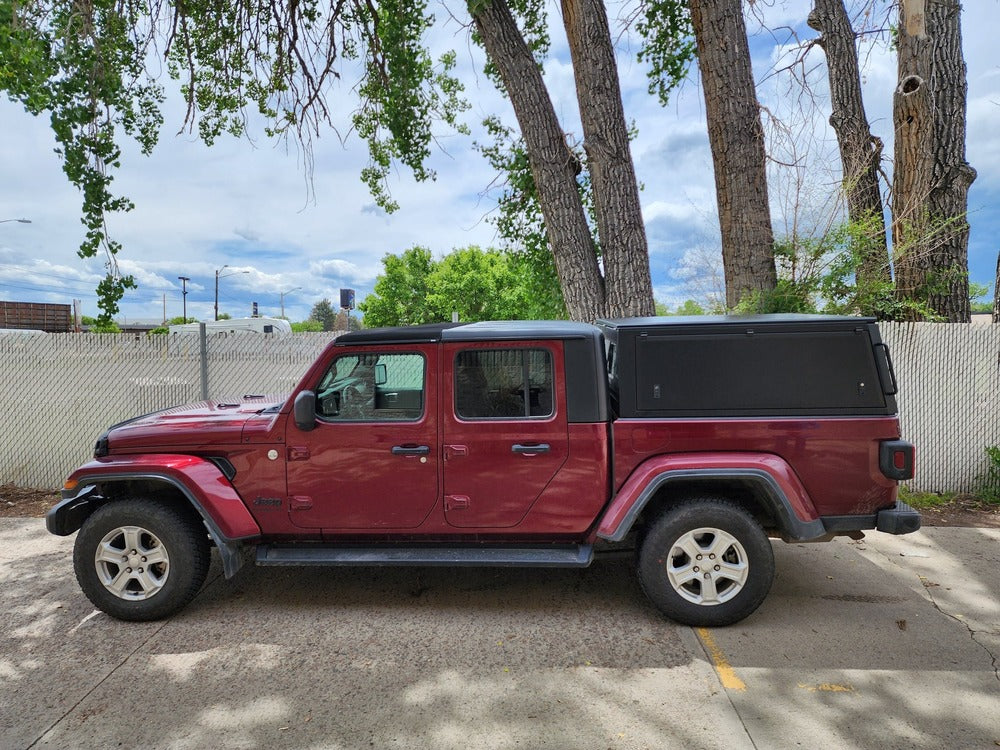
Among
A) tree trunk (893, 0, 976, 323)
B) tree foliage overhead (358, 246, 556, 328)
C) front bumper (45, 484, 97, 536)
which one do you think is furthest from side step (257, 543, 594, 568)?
tree foliage overhead (358, 246, 556, 328)

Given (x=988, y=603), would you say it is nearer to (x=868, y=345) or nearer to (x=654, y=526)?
(x=868, y=345)

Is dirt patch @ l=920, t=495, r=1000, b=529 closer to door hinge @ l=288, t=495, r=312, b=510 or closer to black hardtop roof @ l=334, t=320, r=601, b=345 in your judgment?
black hardtop roof @ l=334, t=320, r=601, b=345

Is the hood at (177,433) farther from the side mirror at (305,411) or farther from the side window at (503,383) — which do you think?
the side window at (503,383)

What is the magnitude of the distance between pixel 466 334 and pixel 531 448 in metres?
0.85

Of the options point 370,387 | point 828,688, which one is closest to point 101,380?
point 370,387

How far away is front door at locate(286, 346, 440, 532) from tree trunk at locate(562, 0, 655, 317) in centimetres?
374

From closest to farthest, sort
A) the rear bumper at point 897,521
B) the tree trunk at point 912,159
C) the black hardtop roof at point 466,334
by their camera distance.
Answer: the rear bumper at point 897,521, the black hardtop roof at point 466,334, the tree trunk at point 912,159

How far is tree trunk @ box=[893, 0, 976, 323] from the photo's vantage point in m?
7.69

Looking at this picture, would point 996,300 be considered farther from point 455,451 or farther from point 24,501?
point 24,501

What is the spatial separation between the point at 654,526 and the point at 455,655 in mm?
1411

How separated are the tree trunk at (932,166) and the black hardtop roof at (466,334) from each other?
5819 mm

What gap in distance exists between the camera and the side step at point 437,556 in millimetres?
3846

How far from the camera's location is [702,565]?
3789mm

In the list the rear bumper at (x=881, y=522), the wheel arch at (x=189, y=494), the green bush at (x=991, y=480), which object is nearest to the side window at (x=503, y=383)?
the wheel arch at (x=189, y=494)
